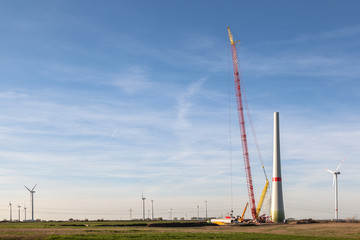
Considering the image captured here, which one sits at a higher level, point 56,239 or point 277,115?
point 277,115

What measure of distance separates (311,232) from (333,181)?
260 ft

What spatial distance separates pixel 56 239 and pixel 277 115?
10774cm

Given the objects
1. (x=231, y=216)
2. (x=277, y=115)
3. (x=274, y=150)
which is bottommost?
(x=231, y=216)

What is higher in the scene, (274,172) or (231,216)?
(274,172)

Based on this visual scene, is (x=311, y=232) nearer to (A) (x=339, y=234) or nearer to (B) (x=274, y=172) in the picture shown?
(A) (x=339, y=234)

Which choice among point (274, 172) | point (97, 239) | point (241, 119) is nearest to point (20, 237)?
point (97, 239)

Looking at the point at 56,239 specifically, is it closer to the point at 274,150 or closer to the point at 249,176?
the point at 274,150

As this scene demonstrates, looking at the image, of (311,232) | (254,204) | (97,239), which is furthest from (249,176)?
(97,239)

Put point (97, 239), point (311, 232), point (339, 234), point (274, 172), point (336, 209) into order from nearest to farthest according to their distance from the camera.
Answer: point (97, 239) → point (339, 234) → point (311, 232) → point (274, 172) → point (336, 209)

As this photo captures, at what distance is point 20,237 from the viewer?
86438 millimetres

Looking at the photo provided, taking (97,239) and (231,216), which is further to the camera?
(231,216)

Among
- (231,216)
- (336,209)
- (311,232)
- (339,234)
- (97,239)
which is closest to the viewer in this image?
(97,239)

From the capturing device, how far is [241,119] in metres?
195

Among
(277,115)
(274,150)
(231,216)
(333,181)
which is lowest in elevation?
(231,216)
